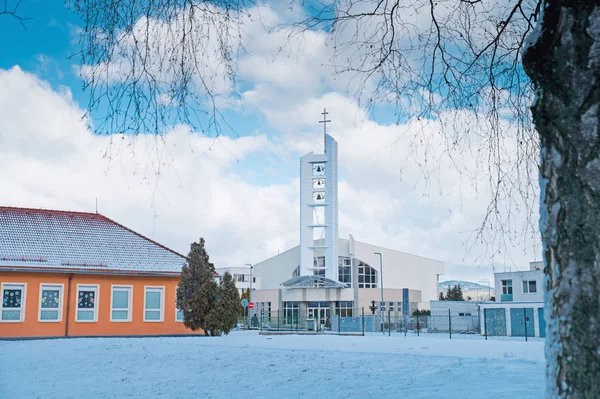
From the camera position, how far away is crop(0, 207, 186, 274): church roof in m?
29.9

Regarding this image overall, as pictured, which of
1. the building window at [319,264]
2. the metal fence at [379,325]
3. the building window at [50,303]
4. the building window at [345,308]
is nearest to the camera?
the building window at [50,303]

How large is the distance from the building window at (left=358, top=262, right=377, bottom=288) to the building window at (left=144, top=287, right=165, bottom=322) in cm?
4178

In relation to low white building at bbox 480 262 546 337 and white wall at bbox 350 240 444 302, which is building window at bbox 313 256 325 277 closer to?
white wall at bbox 350 240 444 302

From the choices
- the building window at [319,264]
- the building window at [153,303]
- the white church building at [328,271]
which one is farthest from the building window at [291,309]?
the building window at [153,303]

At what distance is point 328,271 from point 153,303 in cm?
3754

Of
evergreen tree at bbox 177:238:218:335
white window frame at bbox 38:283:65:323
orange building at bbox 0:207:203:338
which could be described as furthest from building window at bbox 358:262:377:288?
white window frame at bbox 38:283:65:323

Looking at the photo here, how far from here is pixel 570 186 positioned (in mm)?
3229

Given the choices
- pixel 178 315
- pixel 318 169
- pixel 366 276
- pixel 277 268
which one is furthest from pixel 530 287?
pixel 178 315

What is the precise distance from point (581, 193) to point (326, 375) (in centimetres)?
982

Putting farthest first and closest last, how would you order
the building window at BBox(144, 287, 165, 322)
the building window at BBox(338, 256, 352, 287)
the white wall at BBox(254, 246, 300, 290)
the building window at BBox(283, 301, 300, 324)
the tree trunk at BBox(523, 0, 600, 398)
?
the white wall at BBox(254, 246, 300, 290) → the building window at BBox(338, 256, 352, 287) → the building window at BBox(283, 301, 300, 324) → the building window at BBox(144, 287, 165, 322) → the tree trunk at BBox(523, 0, 600, 398)

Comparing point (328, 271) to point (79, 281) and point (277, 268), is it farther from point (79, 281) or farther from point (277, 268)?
point (79, 281)

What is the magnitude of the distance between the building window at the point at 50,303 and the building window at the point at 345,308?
138ft

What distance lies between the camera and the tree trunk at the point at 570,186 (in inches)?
121

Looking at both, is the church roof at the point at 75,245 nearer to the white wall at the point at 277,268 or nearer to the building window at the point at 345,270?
the building window at the point at 345,270
